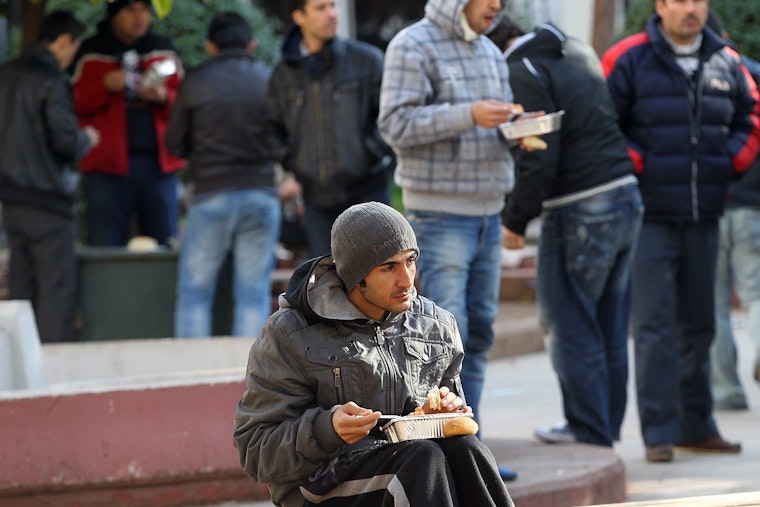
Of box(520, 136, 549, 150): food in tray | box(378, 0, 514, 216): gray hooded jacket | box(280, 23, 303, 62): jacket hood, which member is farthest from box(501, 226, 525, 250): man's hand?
box(280, 23, 303, 62): jacket hood

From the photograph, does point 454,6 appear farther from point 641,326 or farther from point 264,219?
point 264,219

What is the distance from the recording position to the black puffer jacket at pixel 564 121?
607 cm

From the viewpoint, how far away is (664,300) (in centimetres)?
667

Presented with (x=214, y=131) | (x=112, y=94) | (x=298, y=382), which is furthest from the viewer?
(x=112, y=94)

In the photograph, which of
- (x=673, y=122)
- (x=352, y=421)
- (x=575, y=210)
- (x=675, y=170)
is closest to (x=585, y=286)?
(x=575, y=210)

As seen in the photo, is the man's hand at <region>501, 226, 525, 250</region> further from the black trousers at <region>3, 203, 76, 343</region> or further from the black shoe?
the black trousers at <region>3, 203, 76, 343</region>

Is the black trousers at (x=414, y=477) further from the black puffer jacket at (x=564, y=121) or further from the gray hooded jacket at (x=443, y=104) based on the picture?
the black puffer jacket at (x=564, y=121)

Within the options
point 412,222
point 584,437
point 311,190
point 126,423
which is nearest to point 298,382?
point 126,423

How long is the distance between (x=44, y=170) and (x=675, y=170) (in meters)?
3.57

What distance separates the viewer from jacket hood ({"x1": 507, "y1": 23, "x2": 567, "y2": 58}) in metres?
6.15

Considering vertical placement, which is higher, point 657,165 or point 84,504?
point 657,165

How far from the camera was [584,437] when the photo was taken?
20.7 ft

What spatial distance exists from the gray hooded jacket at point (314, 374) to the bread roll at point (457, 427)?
A: 0.22 meters

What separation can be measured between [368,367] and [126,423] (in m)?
1.62
